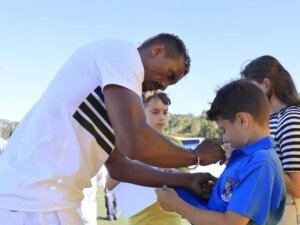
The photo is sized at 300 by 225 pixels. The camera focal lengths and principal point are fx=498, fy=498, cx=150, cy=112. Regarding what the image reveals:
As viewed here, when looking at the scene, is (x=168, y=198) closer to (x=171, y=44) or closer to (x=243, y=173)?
(x=243, y=173)

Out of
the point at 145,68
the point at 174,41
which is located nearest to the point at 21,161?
the point at 145,68

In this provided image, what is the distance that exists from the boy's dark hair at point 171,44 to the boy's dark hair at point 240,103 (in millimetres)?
236

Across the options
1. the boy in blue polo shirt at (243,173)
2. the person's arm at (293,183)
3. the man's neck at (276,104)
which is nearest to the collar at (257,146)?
the boy in blue polo shirt at (243,173)

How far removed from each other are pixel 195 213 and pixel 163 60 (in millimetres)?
719

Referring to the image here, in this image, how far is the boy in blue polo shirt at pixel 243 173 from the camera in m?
2.15

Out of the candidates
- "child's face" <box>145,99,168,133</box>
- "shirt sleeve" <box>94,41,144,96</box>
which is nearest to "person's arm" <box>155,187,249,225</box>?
"shirt sleeve" <box>94,41,144,96</box>

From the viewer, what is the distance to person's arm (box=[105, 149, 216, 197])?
8.02ft

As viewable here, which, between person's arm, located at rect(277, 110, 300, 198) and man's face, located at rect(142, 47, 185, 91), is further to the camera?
person's arm, located at rect(277, 110, 300, 198)

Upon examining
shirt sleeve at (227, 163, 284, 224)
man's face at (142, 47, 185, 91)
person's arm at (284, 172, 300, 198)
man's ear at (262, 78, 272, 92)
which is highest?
man's face at (142, 47, 185, 91)

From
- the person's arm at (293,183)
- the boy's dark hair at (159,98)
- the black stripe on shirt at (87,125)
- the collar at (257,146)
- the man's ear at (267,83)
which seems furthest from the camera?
the boy's dark hair at (159,98)

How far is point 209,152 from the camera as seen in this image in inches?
94.7

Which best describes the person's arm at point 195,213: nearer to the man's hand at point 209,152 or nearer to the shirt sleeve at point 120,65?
the man's hand at point 209,152

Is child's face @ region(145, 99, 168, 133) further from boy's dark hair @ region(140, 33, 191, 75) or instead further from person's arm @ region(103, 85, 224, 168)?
person's arm @ region(103, 85, 224, 168)

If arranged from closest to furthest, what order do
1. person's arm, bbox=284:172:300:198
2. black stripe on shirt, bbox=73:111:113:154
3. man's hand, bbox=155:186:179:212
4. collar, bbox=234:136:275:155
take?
black stripe on shirt, bbox=73:111:113:154 → collar, bbox=234:136:275:155 → man's hand, bbox=155:186:179:212 → person's arm, bbox=284:172:300:198
